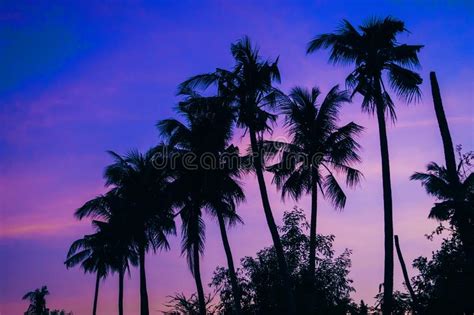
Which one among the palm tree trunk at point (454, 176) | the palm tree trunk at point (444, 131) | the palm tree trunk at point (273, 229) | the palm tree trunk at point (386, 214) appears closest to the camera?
the palm tree trunk at point (454, 176)

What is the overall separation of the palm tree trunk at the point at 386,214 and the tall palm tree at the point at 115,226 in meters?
17.5

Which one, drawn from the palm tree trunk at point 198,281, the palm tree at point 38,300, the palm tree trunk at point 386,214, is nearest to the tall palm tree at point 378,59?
the palm tree trunk at point 386,214

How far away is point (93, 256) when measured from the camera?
1919 inches

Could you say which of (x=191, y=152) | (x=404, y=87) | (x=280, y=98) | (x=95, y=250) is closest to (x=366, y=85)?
(x=404, y=87)

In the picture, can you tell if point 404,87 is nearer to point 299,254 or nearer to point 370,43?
point 370,43

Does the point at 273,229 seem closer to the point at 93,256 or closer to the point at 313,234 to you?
the point at 313,234

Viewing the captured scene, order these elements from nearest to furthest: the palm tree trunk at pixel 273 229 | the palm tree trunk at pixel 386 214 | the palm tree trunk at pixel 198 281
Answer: the palm tree trunk at pixel 386 214, the palm tree trunk at pixel 273 229, the palm tree trunk at pixel 198 281

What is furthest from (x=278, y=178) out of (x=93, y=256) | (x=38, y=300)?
(x=38, y=300)

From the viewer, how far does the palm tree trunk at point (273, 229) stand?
2325cm

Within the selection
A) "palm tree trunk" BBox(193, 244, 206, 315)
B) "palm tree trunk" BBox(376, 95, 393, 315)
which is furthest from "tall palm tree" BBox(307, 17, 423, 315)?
"palm tree trunk" BBox(193, 244, 206, 315)

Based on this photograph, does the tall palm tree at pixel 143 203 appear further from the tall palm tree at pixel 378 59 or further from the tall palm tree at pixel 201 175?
the tall palm tree at pixel 378 59

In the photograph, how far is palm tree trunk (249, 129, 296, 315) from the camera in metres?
23.2

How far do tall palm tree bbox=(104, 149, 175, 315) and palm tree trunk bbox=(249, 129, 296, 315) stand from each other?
26.6 ft

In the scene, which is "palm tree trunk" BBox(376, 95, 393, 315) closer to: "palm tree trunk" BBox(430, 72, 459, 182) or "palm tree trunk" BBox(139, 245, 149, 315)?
"palm tree trunk" BBox(430, 72, 459, 182)
